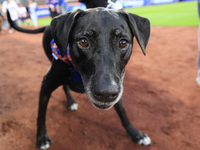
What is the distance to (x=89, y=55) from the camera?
186 centimetres

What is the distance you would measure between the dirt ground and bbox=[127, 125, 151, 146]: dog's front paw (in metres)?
0.07

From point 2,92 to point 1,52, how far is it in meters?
4.14

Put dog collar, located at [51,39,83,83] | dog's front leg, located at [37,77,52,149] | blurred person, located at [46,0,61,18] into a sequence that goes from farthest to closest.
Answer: blurred person, located at [46,0,61,18]
dog's front leg, located at [37,77,52,149]
dog collar, located at [51,39,83,83]

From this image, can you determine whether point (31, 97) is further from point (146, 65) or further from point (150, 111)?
point (146, 65)

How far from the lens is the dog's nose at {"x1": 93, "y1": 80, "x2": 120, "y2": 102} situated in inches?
62.1

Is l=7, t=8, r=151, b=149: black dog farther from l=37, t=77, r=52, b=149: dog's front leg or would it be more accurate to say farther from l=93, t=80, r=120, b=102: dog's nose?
l=37, t=77, r=52, b=149: dog's front leg

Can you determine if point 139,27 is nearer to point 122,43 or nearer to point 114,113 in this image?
point 122,43

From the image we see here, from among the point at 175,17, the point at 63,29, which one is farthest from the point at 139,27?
the point at 175,17

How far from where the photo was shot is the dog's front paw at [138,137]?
2.50 meters

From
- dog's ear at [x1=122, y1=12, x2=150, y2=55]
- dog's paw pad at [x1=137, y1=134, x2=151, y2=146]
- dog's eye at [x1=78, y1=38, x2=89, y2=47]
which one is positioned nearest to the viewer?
dog's eye at [x1=78, y1=38, x2=89, y2=47]

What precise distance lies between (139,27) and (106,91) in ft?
3.49

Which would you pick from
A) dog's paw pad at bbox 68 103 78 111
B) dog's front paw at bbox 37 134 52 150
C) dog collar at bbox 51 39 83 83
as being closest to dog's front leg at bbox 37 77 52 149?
dog's front paw at bbox 37 134 52 150

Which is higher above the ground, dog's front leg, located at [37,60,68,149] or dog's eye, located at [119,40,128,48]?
dog's eye, located at [119,40,128,48]

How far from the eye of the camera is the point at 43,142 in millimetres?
2439
